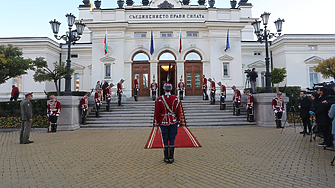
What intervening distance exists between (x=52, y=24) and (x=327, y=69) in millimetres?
25118

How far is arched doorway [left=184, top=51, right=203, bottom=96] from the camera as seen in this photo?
20.1 m

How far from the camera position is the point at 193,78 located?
66.1 ft

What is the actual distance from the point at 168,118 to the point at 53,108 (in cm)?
773

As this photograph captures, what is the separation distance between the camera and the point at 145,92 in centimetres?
1997

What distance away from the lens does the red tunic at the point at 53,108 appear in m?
10.1

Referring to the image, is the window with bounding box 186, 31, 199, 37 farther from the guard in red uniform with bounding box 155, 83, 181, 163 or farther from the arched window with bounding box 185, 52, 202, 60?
the guard in red uniform with bounding box 155, 83, 181, 163

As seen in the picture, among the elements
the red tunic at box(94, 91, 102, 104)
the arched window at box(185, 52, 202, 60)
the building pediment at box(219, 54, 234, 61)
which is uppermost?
the arched window at box(185, 52, 202, 60)

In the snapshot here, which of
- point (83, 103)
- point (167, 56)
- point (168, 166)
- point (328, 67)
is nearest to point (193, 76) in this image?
point (167, 56)

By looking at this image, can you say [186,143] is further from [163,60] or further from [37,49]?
[37,49]

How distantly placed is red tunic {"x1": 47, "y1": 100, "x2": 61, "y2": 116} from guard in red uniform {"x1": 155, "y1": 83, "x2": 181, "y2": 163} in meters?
7.37

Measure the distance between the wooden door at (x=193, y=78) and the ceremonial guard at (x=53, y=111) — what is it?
40.9 ft

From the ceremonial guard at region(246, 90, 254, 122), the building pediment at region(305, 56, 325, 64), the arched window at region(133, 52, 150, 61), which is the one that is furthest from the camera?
the building pediment at region(305, 56, 325, 64)

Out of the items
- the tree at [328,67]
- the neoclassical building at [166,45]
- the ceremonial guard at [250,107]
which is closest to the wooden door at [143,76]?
the neoclassical building at [166,45]

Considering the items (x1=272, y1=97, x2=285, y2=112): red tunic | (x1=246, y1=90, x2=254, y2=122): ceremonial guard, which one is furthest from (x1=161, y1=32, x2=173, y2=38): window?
(x1=272, y1=97, x2=285, y2=112): red tunic
